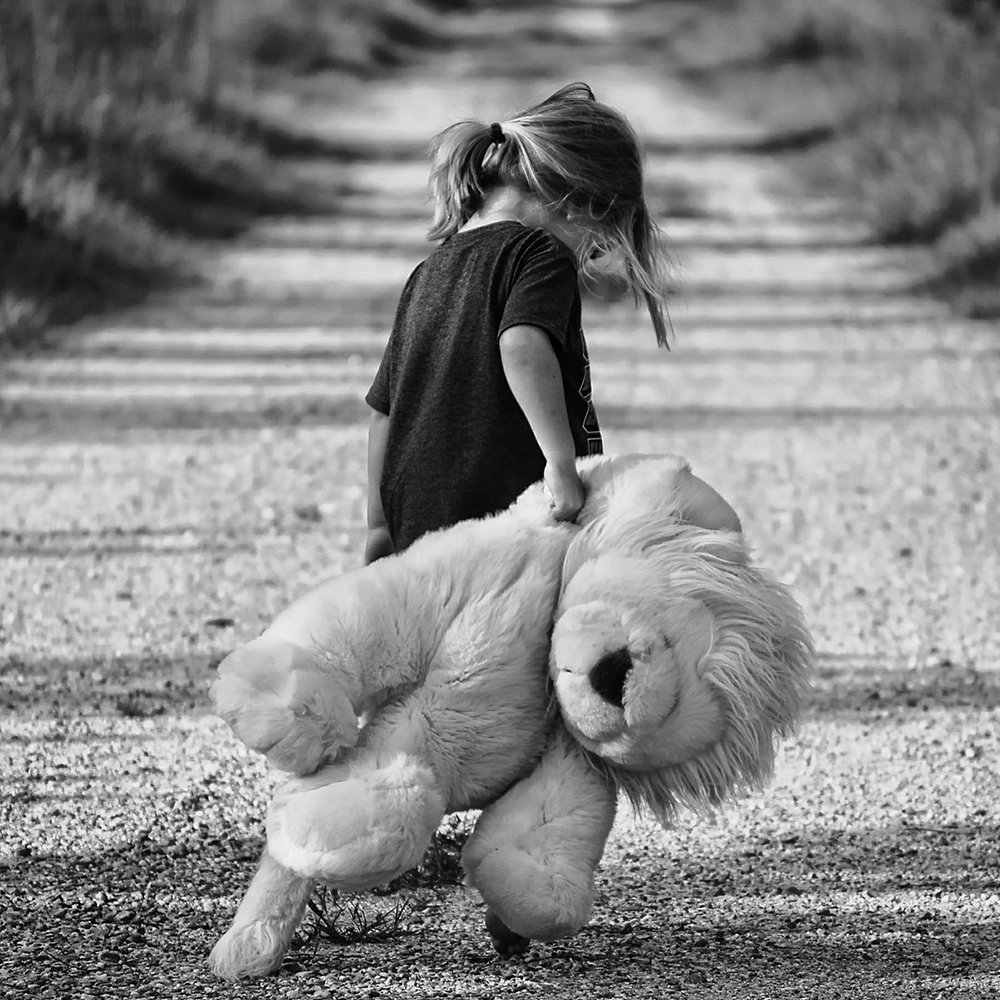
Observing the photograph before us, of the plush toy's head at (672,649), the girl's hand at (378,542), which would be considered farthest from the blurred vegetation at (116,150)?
the plush toy's head at (672,649)

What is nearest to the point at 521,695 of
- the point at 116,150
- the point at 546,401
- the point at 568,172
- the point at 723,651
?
the point at 723,651

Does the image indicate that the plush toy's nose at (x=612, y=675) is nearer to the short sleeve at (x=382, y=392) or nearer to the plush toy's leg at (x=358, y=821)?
the plush toy's leg at (x=358, y=821)

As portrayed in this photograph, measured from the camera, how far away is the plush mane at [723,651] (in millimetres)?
3004

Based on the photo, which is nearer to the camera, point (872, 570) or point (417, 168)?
point (872, 570)

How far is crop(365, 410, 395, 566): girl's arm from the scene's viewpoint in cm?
337

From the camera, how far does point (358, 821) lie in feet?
9.12

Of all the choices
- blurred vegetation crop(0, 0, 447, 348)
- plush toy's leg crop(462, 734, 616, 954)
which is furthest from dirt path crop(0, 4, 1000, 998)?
blurred vegetation crop(0, 0, 447, 348)

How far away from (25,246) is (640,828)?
720 centimetres

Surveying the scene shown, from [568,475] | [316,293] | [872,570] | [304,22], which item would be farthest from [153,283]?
[304,22]

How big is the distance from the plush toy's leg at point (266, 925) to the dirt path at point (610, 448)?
0.07 meters

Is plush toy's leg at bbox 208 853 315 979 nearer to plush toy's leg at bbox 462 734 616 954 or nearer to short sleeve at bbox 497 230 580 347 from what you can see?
plush toy's leg at bbox 462 734 616 954

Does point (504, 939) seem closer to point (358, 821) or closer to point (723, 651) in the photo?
point (358, 821)

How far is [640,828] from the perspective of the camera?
13.3 ft

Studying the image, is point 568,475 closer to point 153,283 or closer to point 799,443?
point 799,443
